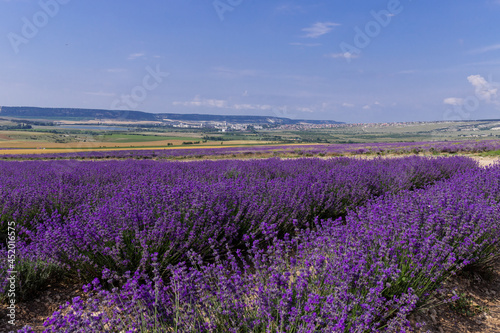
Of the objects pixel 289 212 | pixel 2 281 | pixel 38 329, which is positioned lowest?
pixel 38 329

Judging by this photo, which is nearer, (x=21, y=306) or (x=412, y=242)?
(x=412, y=242)

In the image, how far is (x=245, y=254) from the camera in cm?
375

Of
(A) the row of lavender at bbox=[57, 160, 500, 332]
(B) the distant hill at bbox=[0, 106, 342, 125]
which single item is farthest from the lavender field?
(B) the distant hill at bbox=[0, 106, 342, 125]

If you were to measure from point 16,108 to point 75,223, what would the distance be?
13566cm

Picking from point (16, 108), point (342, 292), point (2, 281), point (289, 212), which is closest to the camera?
point (342, 292)

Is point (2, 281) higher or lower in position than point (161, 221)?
lower

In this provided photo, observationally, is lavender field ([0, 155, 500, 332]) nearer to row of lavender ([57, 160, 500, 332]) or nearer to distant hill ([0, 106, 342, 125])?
row of lavender ([57, 160, 500, 332])

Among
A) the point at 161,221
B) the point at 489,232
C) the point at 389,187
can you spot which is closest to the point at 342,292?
the point at 161,221

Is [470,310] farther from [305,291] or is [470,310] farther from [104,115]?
[104,115]

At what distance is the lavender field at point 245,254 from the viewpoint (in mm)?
1773

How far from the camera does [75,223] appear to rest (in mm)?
3039

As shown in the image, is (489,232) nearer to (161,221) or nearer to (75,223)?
(161,221)

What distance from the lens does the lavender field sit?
177cm

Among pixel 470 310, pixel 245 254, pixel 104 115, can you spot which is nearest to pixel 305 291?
pixel 470 310
